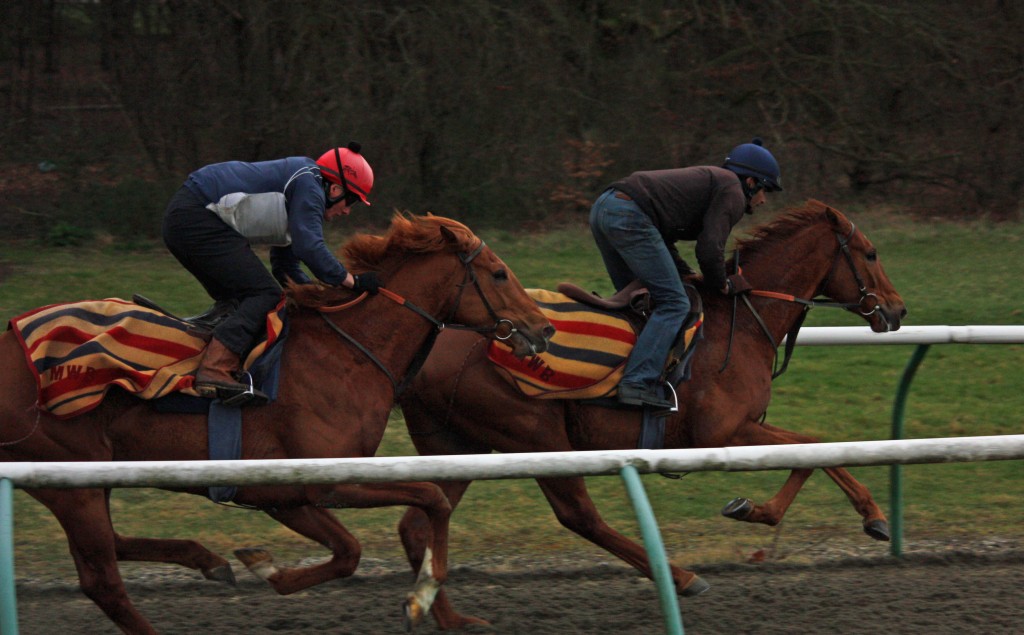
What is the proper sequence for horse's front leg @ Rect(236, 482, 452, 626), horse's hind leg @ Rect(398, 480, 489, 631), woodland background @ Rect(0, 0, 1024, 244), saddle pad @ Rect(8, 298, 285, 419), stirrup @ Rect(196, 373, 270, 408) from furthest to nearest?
woodland background @ Rect(0, 0, 1024, 244), horse's hind leg @ Rect(398, 480, 489, 631), horse's front leg @ Rect(236, 482, 452, 626), stirrup @ Rect(196, 373, 270, 408), saddle pad @ Rect(8, 298, 285, 419)

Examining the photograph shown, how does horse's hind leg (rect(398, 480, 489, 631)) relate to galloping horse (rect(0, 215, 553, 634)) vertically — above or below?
below

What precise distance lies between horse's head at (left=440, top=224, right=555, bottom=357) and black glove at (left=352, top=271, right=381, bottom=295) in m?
0.32

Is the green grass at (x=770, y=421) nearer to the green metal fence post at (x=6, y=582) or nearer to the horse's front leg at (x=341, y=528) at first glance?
the horse's front leg at (x=341, y=528)

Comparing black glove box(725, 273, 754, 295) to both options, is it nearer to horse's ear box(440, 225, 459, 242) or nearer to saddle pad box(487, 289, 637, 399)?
saddle pad box(487, 289, 637, 399)

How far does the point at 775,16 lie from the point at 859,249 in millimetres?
9507

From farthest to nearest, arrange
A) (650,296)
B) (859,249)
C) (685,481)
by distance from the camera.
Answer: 1. (685,481)
2. (859,249)
3. (650,296)

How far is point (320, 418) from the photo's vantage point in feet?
15.2

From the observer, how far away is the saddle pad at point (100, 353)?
14.3 ft

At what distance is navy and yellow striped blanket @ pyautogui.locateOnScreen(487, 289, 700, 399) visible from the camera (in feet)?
16.7

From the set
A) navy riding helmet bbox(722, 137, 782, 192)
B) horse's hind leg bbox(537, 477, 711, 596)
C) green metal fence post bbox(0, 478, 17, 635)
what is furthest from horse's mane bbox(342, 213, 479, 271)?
green metal fence post bbox(0, 478, 17, 635)

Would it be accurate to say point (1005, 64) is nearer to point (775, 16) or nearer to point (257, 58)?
point (775, 16)

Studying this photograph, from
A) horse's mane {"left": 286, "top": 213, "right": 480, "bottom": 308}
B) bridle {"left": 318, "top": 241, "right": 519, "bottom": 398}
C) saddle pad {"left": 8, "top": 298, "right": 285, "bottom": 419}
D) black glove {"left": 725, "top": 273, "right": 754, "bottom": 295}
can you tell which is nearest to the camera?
saddle pad {"left": 8, "top": 298, "right": 285, "bottom": 419}

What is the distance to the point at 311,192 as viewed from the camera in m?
4.81

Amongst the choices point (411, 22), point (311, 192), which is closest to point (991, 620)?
point (311, 192)
